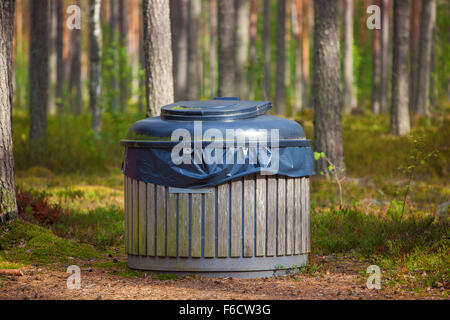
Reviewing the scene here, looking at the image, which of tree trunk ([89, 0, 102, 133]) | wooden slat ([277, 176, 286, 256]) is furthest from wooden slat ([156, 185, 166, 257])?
tree trunk ([89, 0, 102, 133])

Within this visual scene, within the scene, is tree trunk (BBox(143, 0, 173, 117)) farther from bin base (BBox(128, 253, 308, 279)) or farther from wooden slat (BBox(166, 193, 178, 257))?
bin base (BBox(128, 253, 308, 279))

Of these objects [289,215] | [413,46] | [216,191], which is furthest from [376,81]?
[216,191]

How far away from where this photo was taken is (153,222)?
6.19 metres

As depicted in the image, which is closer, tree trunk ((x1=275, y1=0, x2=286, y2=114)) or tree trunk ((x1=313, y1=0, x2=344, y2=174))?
tree trunk ((x1=313, y1=0, x2=344, y2=174))

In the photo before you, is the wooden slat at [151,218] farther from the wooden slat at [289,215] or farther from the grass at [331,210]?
the wooden slat at [289,215]

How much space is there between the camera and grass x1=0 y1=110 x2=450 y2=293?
668cm

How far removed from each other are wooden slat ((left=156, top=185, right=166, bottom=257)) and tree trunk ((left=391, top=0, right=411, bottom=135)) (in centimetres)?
1206

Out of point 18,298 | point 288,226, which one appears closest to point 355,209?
point 288,226

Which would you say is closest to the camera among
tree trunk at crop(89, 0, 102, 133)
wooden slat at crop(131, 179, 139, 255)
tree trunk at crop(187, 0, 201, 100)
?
wooden slat at crop(131, 179, 139, 255)

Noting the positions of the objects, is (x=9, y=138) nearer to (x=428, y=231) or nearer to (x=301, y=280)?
(x=301, y=280)

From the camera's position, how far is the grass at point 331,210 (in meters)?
6.68

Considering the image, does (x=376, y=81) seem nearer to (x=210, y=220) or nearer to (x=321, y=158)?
(x=321, y=158)
